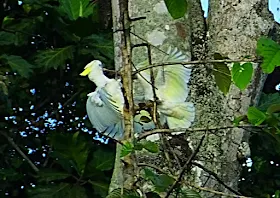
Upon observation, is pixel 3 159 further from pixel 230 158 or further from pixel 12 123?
pixel 230 158

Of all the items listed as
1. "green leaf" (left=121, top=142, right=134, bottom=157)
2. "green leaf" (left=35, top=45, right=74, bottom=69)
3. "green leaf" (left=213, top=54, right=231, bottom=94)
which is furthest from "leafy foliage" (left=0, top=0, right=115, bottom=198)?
"green leaf" (left=121, top=142, right=134, bottom=157)

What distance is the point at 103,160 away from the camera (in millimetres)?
1953

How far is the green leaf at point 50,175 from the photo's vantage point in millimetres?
1953

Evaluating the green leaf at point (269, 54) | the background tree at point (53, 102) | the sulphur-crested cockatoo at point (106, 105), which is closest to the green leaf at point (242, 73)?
the green leaf at point (269, 54)

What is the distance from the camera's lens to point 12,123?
2.34 metres

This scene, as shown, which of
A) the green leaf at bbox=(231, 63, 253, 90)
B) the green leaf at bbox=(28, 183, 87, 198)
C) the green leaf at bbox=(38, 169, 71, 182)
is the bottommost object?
the green leaf at bbox=(28, 183, 87, 198)

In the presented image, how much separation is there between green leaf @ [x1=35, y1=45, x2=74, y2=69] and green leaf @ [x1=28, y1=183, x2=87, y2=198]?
1.24ft

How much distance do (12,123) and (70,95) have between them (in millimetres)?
243

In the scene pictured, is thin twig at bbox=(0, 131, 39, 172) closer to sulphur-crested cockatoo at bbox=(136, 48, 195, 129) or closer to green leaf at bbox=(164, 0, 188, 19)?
sulphur-crested cockatoo at bbox=(136, 48, 195, 129)

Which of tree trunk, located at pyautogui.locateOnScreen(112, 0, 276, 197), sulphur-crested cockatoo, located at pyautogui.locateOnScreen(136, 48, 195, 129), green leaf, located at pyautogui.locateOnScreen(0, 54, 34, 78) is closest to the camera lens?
sulphur-crested cockatoo, located at pyautogui.locateOnScreen(136, 48, 195, 129)

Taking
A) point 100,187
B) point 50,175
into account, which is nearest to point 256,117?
point 100,187

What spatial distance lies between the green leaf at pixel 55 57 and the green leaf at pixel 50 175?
0.34m

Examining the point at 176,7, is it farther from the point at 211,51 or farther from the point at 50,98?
the point at 50,98

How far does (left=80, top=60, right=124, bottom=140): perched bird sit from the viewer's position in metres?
0.78
